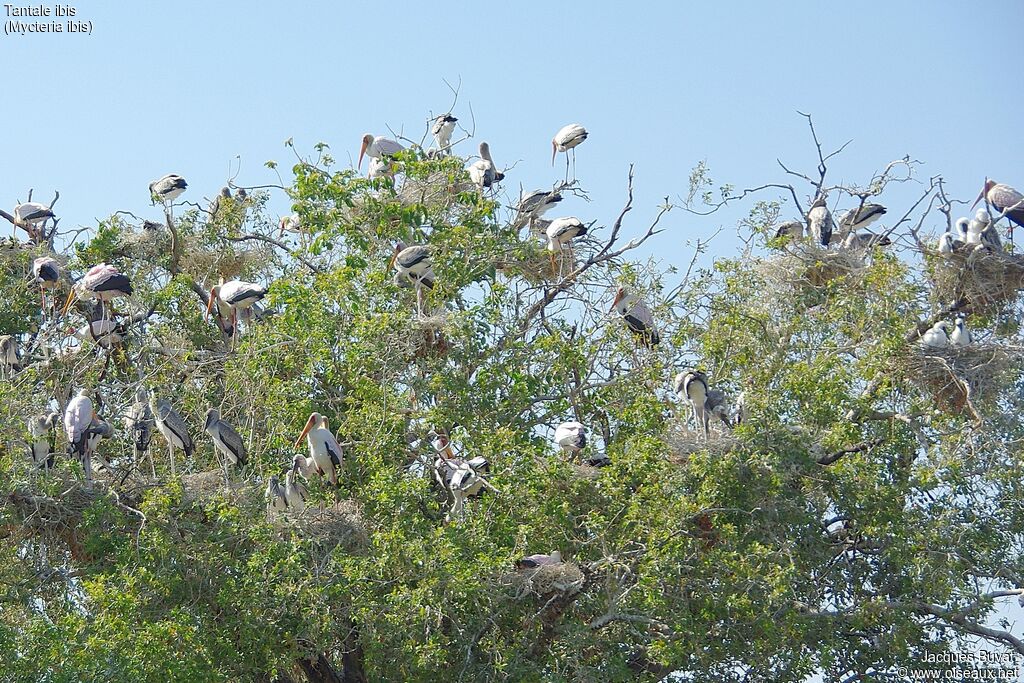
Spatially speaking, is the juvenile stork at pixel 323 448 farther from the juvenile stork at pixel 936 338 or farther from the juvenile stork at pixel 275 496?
the juvenile stork at pixel 936 338

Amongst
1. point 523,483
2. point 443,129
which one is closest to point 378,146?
point 443,129

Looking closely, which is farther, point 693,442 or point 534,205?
point 534,205

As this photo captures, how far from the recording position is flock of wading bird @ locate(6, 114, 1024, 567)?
455 inches

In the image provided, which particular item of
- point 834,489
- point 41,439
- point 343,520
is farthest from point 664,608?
point 41,439

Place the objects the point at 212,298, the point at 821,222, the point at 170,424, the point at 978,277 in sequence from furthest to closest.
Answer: the point at 212,298
the point at 821,222
the point at 978,277
the point at 170,424

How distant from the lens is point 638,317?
42.0ft

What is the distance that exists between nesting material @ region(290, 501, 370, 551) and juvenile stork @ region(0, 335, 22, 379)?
329cm

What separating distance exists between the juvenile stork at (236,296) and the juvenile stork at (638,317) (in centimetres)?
315

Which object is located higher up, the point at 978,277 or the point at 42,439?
the point at 978,277

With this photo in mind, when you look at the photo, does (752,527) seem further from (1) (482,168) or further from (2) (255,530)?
(1) (482,168)

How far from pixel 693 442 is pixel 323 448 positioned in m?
2.80

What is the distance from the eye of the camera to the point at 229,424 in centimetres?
1198

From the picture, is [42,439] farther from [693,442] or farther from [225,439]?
[693,442]

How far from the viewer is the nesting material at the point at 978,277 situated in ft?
43.7
